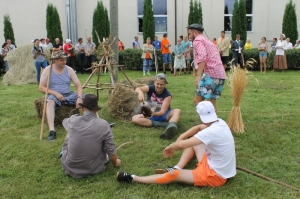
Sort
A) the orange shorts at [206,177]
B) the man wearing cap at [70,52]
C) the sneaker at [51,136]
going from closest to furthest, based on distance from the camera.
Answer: the orange shorts at [206,177]
the sneaker at [51,136]
the man wearing cap at [70,52]

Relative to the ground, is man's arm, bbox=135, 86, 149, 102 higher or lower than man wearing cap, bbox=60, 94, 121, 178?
higher

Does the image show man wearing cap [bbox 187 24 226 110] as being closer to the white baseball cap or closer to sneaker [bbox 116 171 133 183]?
the white baseball cap

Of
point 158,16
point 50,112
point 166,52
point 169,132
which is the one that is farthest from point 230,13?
point 50,112

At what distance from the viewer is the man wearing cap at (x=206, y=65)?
201 inches

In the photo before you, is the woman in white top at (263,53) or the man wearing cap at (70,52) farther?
the man wearing cap at (70,52)

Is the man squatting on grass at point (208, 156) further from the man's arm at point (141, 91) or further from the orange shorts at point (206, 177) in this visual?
the man's arm at point (141, 91)

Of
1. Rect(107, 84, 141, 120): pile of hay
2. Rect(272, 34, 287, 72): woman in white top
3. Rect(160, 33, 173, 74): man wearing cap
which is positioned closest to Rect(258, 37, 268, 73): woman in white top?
Rect(272, 34, 287, 72): woman in white top

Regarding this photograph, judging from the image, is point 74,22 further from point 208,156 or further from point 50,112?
point 208,156

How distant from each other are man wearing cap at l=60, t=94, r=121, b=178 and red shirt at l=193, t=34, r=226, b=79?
2.03 m

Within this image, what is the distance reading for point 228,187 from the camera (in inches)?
143

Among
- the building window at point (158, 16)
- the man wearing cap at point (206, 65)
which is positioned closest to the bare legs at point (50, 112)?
the man wearing cap at point (206, 65)

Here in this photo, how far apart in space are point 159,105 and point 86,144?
224 centimetres

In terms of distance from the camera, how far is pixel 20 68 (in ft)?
40.7

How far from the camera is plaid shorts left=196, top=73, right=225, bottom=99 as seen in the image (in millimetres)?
5242
